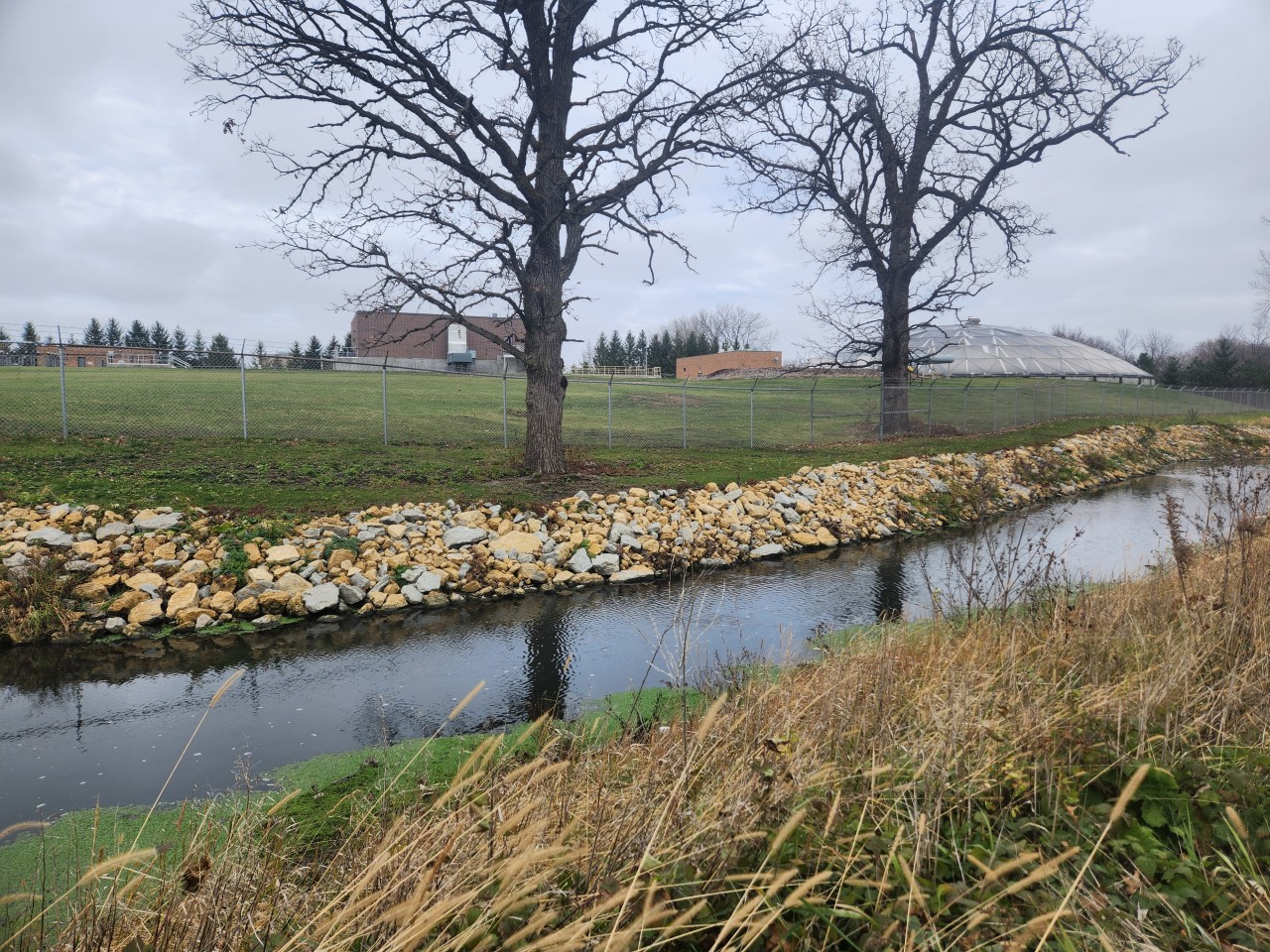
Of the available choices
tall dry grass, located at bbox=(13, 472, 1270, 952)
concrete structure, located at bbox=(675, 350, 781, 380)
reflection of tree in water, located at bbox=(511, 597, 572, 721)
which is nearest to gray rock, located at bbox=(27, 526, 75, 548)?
reflection of tree in water, located at bbox=(511, 597, 572, 721)

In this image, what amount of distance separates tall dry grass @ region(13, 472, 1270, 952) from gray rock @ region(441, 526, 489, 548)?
5.87 metres

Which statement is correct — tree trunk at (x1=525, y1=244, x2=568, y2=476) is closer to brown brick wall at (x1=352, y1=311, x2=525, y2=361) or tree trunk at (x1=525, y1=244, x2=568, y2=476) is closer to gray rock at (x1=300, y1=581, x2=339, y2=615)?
gray rock at (x1=300, y1=581, x2=339, y2=615)

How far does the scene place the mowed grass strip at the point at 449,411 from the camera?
1673cm

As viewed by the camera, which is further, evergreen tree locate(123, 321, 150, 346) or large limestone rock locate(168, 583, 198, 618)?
evergreen tree locate(123, 321, 150, 346)

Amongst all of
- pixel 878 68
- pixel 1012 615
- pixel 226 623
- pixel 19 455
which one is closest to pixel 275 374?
pixel 19 455

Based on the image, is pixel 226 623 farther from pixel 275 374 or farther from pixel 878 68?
pixel 275 374

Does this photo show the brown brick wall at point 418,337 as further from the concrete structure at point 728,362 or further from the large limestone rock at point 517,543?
the large limestone rock at point 517,543

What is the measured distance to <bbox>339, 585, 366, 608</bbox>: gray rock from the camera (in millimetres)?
8352

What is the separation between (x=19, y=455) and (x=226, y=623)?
6805mm

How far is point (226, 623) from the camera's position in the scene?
774 cm

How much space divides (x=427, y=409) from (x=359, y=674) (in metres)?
17.8

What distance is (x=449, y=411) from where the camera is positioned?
23.0 metres

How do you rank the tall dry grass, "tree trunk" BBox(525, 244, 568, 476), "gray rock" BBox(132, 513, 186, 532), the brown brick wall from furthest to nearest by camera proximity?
1. the brown brick wall
2. "tree trunk" BBox(525, 244, 568, 476)
3. "gray rock" BBox(132, 513, 186, 532)
4. the tall dry grass

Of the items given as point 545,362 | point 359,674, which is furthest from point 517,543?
point 545,362
